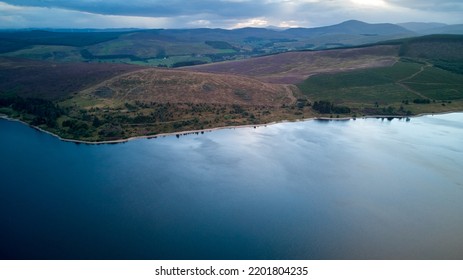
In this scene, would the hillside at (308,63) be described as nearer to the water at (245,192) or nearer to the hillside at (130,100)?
the hillside at (130,100)

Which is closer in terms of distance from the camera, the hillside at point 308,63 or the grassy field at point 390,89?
the grassy field at point 390,89

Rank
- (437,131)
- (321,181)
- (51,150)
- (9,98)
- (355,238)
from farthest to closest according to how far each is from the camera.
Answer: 1. (9,98)
2. (437,131)
3. (51,150)
4. (321,181)
5. (355,238)

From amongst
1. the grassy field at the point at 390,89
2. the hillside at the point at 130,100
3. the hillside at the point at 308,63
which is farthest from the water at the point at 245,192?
the hillside at the point at 308,63

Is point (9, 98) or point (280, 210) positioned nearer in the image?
point (280, 210)

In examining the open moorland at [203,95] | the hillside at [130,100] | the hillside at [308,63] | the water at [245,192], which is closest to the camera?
the water at [245,192]

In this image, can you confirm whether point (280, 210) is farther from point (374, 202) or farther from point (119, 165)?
point (119, 165)

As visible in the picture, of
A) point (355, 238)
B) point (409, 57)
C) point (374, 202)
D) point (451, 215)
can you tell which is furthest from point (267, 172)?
point (409, 57)
